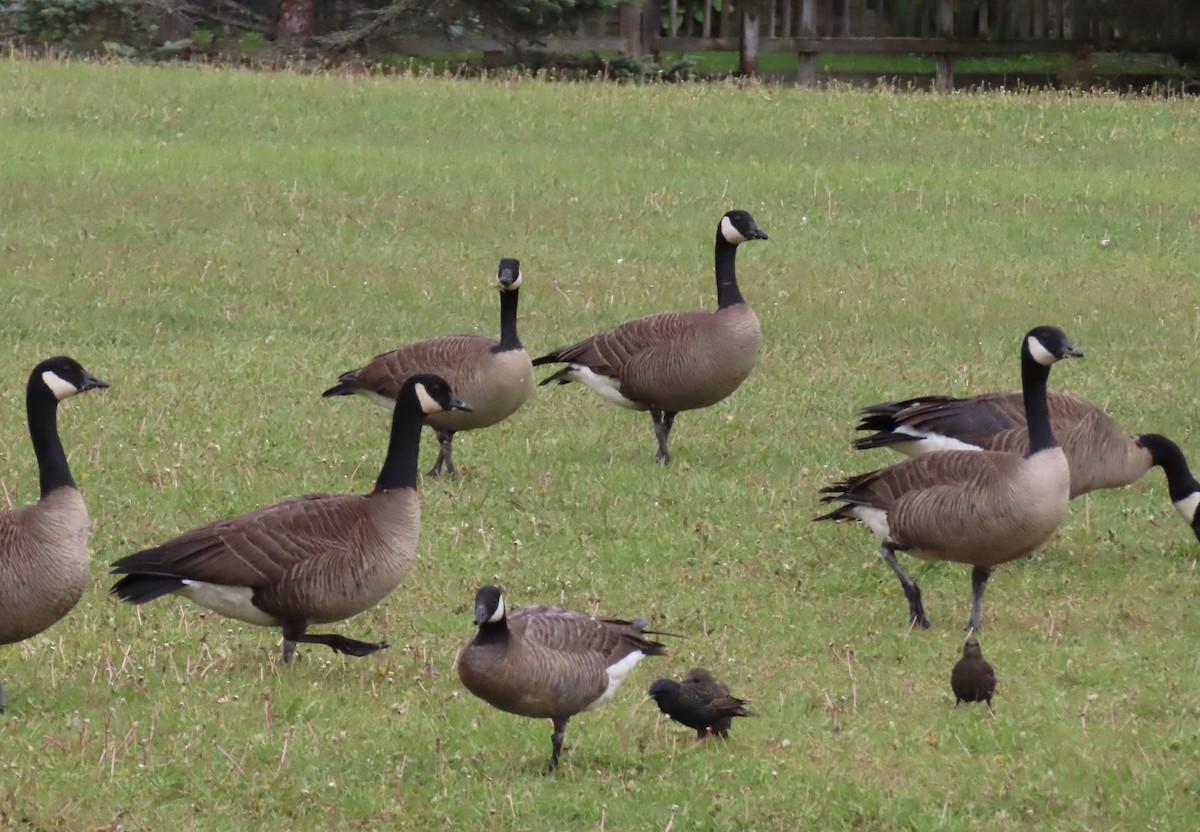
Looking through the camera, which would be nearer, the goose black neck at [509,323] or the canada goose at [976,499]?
the canada goose at [976,499]

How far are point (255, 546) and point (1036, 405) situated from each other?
418 cm

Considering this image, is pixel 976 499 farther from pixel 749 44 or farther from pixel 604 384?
pixel 749 44

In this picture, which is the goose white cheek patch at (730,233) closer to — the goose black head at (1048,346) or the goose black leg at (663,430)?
the goose black leg at (663,430)

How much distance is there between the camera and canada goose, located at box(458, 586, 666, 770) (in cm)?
690

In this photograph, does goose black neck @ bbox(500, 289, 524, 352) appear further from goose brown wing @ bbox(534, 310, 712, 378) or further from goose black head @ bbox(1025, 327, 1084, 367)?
goose black head @ bbox(1025, 327, 1084, 367)

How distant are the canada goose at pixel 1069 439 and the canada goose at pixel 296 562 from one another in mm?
3807

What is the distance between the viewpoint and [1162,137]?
28.0 m

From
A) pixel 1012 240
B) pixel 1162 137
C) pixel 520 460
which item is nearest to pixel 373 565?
pixel 520 460

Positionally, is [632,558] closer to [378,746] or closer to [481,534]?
[481,534]

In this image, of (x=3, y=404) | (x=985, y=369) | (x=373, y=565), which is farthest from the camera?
(x=985, y=369)

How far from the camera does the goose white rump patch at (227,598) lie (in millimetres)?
8172

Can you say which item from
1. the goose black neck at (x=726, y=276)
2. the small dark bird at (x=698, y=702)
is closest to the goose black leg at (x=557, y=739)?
the small dark bird at (x=698, y=702)

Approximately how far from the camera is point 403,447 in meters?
8.69

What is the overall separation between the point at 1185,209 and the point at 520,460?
14.0 metres
